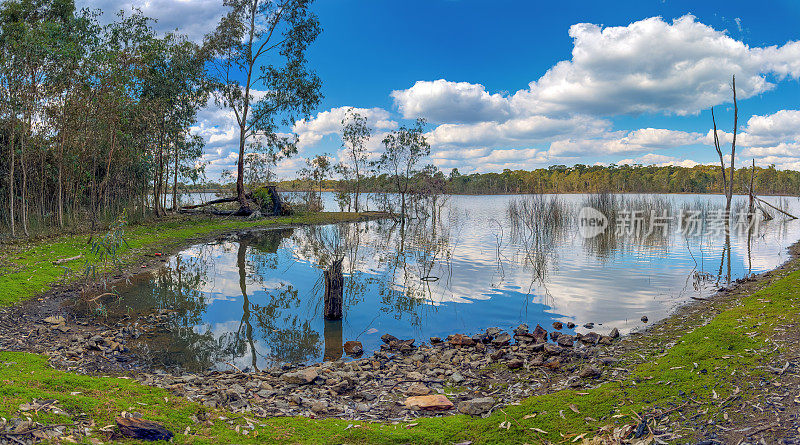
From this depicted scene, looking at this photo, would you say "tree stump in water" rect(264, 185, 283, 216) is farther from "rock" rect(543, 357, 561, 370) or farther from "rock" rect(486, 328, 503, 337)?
"rock" rect(543, 357, 561, 370)

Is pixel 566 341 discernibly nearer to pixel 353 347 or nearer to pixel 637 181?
pixel 353 347

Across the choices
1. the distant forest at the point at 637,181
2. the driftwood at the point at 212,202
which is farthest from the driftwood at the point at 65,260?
the distant forest at the point at 637,181

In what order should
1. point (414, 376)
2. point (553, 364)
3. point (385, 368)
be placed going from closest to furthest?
point (414, 376)
point (553, 364)
point (385, 368)

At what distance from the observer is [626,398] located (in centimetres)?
430

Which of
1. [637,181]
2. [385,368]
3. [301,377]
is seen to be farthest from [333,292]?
[637,181]

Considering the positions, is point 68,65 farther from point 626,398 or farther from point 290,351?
point 626,398

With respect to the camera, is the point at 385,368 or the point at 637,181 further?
the point at 637,181

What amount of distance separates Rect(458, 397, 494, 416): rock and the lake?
300cm

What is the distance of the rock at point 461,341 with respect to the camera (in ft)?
24.7

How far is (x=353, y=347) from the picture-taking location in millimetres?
7598

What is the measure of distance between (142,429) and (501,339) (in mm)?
5646

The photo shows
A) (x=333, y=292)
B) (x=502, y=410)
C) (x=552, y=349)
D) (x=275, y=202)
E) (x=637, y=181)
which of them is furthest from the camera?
(x=637, y=181)

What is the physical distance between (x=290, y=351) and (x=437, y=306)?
3.88m

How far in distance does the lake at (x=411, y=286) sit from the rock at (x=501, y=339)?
0.94 m
